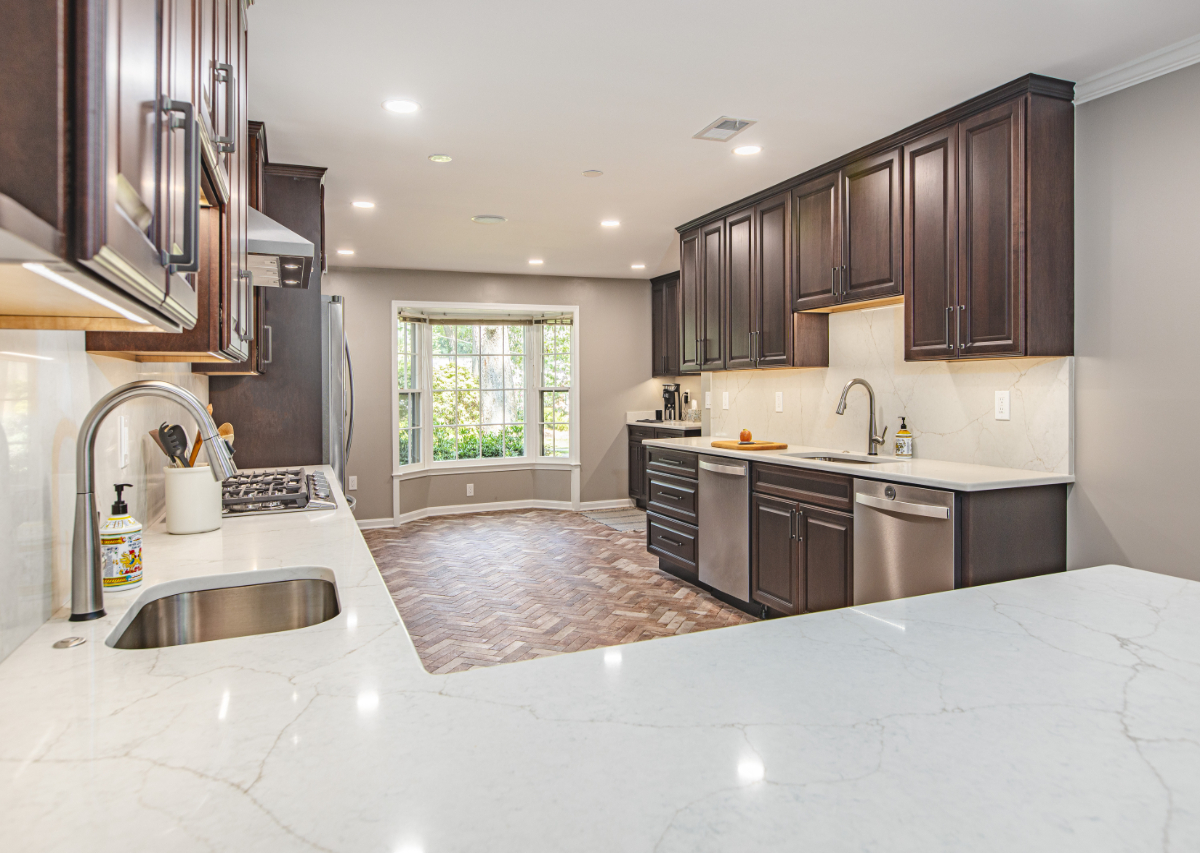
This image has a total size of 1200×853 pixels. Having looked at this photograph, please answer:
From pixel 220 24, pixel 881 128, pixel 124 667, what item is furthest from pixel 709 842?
pixel 881 128

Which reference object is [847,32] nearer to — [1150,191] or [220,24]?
[1150,191]

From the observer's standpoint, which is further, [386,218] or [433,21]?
[386,218]

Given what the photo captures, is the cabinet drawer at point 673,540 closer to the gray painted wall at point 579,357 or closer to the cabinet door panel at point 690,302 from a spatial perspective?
the cabinet door panel at point 690,302

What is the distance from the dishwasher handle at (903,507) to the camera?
2.60 metres

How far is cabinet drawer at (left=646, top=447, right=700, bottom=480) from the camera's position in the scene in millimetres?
4215

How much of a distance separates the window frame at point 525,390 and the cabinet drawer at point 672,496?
260 cm

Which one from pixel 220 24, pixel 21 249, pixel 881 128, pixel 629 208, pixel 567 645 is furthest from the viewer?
pixel 629 208

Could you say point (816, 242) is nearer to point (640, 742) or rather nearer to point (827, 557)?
point (827, 557)

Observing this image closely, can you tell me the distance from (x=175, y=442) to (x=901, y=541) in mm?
2527

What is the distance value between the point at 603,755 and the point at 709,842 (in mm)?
157

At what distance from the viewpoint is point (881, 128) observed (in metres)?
3.07

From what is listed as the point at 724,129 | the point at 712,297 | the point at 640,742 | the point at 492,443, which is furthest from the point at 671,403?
the point at 640,742

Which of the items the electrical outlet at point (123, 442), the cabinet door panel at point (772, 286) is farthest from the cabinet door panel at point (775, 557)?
the electrical outlet at point (123, 442)

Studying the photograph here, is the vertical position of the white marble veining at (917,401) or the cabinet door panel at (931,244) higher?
the cabinet door panel at (931,244)
